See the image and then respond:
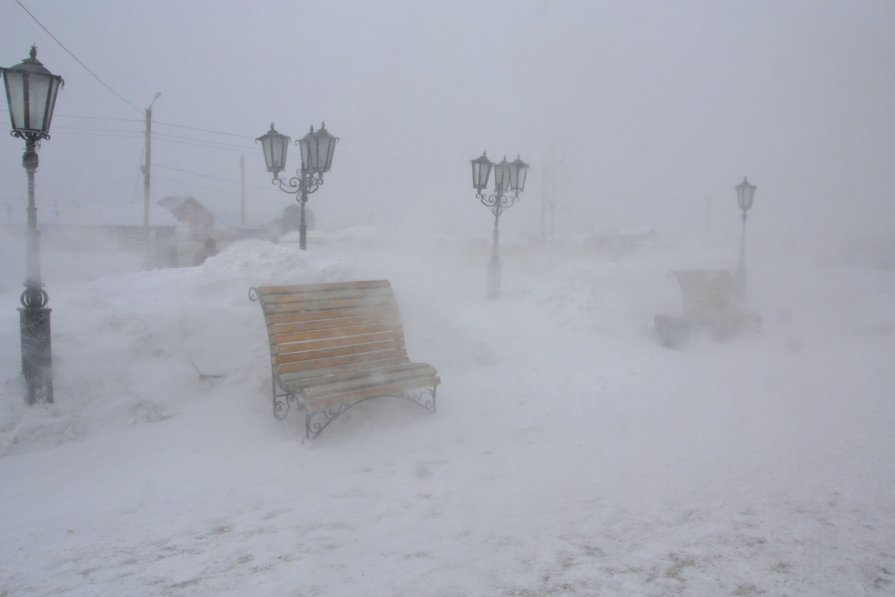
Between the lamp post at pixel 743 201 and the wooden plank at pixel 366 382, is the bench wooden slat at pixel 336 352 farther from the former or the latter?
the lamp post at pixel 743 201

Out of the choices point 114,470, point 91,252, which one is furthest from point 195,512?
point 91,252

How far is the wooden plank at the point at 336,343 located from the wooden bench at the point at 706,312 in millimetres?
3543

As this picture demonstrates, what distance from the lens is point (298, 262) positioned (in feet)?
17.7

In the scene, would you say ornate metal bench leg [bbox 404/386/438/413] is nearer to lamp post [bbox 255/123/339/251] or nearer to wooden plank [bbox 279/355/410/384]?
wooden plank [bbox 279/355/410/384]

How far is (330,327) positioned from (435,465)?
1.35m

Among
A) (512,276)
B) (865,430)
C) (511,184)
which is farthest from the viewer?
(512,276)

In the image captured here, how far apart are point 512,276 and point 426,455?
714cm

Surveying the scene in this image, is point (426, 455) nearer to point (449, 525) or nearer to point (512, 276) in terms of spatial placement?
point (449, 525)

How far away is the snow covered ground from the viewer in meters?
2.12

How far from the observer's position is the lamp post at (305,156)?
6613 mm

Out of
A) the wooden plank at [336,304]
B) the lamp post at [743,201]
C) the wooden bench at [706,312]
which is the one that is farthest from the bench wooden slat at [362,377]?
the lamp post at [743,201]

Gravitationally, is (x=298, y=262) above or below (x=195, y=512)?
above

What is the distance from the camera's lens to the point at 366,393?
11.8ft

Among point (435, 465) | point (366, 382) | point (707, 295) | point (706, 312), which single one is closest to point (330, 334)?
point (366, 382)
